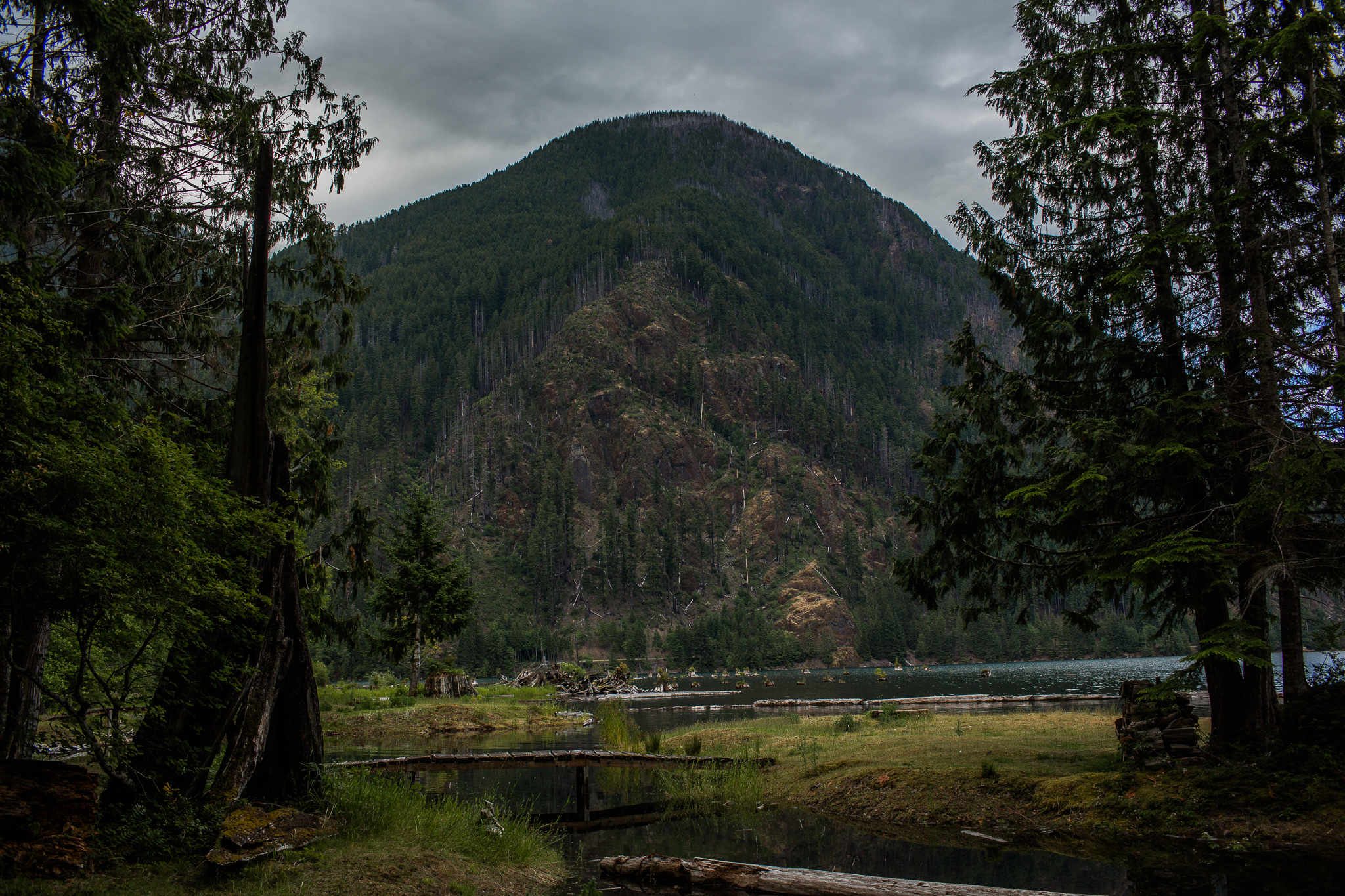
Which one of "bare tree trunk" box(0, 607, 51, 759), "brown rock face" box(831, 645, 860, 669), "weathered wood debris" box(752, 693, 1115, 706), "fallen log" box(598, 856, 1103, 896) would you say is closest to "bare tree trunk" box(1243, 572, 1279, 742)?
"fallen log" box(598, 856, 1103, 896)

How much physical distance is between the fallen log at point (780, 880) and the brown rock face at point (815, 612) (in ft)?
417

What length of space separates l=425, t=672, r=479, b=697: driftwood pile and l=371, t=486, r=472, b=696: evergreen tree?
938 millimetres

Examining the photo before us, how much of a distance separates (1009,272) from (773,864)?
1111 cm

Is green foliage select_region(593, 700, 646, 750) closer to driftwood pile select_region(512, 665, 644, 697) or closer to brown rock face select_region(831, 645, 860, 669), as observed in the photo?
driftwood pile select_region(512, 665, 644, 697)

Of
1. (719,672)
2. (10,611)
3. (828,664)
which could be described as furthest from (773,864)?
(828,664)

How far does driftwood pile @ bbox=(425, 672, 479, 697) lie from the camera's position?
36.0m

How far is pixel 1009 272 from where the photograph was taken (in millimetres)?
14383

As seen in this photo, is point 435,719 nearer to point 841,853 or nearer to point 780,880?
point 841,853

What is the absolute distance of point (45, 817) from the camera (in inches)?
280

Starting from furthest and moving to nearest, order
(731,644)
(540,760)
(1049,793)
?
(731,644) < (540,760) < (1049,793)

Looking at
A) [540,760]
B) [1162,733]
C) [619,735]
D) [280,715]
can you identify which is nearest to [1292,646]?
[1162,733]

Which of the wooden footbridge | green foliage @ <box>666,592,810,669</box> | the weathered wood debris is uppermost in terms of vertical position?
the wooden footbridge

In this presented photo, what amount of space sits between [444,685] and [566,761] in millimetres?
21443

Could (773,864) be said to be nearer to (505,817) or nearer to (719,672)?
(505,817)
